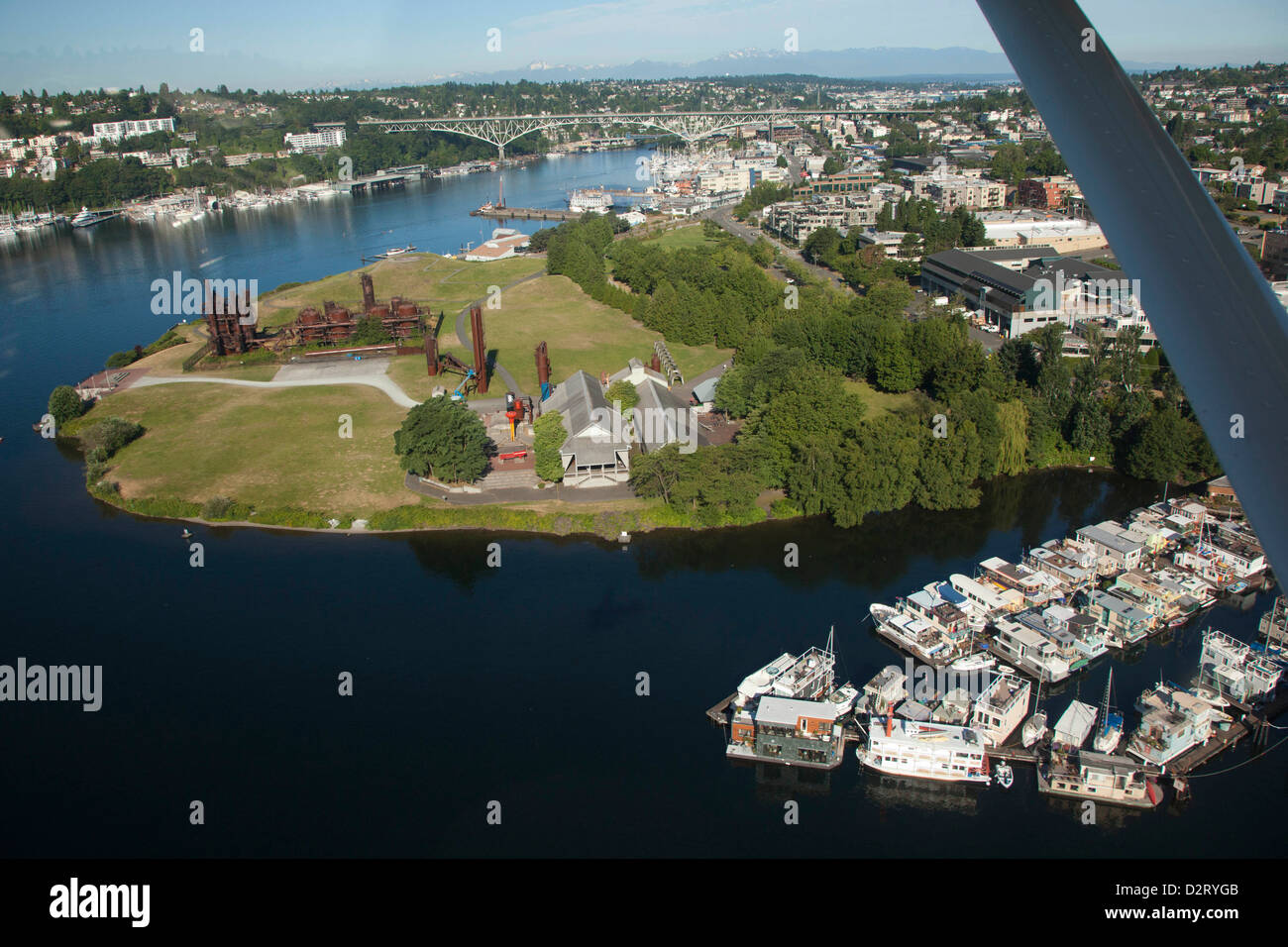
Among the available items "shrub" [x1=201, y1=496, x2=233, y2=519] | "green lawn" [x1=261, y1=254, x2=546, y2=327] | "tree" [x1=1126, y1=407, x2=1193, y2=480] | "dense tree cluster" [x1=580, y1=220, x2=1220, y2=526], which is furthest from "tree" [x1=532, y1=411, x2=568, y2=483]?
"green lawn" [x1=261, y1=254, x2=546, y2=327]

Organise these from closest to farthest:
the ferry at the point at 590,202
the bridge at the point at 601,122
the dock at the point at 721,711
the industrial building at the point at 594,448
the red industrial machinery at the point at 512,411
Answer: the dock at the point at 721,711
the industrial building at the point at 594,448
the red industrial machinery at the point at 512,411
the ferry at the point at 590,202
the bridge at the point at 601,122

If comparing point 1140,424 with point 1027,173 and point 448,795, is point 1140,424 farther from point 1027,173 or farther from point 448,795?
point 1027,173

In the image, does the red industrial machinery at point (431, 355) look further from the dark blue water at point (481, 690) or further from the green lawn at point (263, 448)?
the dark blue water at point (481, 690)

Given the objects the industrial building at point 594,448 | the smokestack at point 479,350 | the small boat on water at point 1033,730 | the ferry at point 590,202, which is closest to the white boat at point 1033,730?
the small boat on water at point 1033,730

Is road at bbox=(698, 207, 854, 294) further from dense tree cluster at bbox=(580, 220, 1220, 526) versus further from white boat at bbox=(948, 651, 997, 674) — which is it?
white boat at bbox=(948, 651, 997, 674)

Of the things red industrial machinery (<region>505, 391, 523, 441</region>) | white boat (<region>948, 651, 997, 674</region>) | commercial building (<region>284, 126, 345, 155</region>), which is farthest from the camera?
commercial building (<region>284, 126, 345, 155</region>)

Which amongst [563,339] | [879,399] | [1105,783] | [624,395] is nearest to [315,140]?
[563,339]

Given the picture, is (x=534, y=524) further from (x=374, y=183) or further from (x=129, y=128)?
(x=129, y=128)

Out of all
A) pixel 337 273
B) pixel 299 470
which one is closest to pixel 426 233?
pixel 337 273
